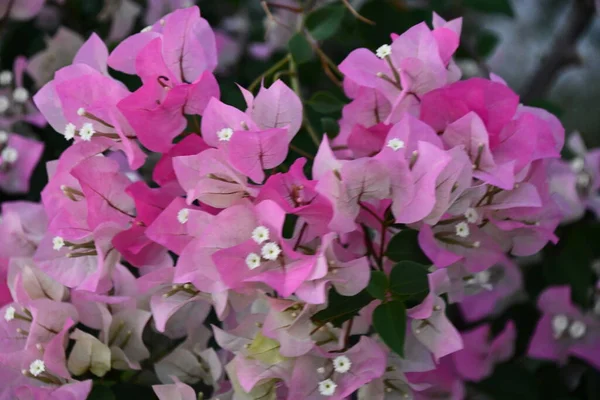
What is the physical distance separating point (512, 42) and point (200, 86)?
5.45 ft

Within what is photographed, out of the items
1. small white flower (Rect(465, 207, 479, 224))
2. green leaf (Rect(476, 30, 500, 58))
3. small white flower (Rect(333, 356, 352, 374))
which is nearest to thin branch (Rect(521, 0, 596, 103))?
green leaf (Rect(476, 30, 500, 58))

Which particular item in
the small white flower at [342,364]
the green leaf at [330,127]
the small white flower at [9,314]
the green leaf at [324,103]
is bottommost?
the small white flower at [9,314]

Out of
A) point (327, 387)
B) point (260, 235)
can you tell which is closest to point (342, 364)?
point (327, 387)

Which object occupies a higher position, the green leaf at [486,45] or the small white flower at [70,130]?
the small white flower at [70,130]

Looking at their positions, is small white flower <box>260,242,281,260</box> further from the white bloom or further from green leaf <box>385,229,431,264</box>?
the white bloom

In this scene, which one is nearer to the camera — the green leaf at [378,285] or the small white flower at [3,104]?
the green leaf at [378,285]

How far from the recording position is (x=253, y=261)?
566mm

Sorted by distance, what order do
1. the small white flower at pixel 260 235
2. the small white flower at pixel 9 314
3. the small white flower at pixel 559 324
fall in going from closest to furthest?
1. the small white flower at pixel 260 235
2. the small white flower at pixel 9 314
3. the small white flower at pixel 559 324

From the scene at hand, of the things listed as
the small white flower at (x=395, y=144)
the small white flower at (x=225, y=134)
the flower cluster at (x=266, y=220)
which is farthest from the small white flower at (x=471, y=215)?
the small white flower at (x=225, y=134)

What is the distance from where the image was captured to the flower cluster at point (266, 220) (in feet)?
1.87

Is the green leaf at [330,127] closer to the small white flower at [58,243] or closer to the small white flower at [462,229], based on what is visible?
the small white flower at [462,229]

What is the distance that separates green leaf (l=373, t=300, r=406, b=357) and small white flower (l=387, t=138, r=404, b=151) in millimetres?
129

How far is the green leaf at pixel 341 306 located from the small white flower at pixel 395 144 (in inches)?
4.9

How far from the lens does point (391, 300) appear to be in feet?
2.00
